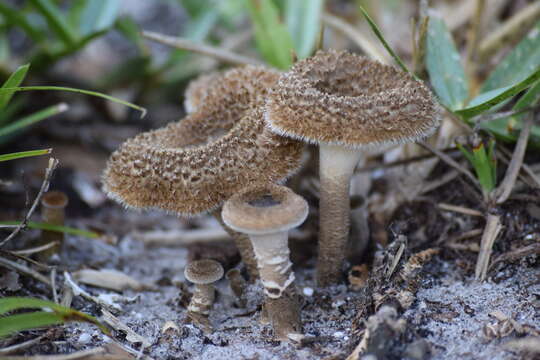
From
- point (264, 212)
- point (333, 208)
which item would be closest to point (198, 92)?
point (333, 208)

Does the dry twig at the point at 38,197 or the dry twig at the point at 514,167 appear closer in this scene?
the dry twig at the point at 38,197

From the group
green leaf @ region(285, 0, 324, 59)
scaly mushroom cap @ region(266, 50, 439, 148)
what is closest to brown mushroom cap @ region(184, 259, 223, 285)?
scaly mushroom cap @ region(266, 50, 439, 148)

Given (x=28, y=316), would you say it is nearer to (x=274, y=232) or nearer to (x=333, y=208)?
(x=274, y=232)

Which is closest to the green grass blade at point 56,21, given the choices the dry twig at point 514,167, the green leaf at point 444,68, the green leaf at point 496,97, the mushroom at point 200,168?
the mushroom at point 200,168

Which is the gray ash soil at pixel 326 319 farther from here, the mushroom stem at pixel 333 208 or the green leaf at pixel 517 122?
the green leaf at pixel 517 122

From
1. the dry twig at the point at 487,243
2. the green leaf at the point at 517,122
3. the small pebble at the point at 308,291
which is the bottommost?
the small pebble at the point at 308,291

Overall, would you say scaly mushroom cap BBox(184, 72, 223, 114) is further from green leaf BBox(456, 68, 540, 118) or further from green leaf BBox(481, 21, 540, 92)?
green leaf BBox(481, 21, 540, 92)
